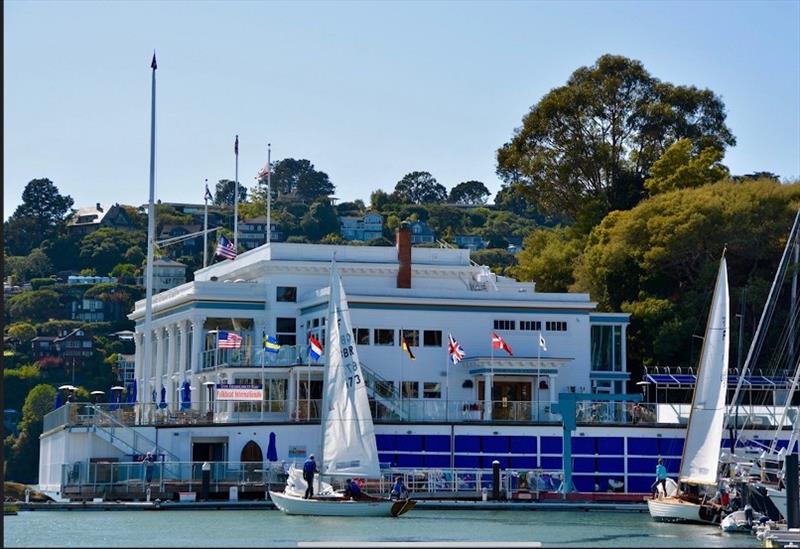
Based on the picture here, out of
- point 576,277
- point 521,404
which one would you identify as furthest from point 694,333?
point 521,404

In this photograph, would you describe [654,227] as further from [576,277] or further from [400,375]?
[400,375]

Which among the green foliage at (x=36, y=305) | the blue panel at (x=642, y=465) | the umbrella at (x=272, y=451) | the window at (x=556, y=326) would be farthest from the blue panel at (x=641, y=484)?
Answer: the green foliage at (x=36, y=305)

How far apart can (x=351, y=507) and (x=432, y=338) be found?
2108cm

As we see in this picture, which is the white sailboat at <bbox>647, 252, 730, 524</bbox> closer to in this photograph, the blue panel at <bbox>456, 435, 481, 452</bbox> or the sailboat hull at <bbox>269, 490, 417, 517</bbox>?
the sailboat hull at <bbox>269, 490, 417, 517</bbox>

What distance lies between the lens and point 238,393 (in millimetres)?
66188

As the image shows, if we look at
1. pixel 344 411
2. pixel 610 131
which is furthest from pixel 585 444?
pixel 610 131

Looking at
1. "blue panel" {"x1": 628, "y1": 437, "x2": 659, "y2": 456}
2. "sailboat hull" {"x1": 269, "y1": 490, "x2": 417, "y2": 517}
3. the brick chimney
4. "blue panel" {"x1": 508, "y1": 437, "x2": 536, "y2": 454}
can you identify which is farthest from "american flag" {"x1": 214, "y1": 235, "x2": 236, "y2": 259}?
"sailboat hull" {"x1": 269, "y1": 490, "x2": 417, "y2": 517}

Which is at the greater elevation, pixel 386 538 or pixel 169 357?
pixel 169 357

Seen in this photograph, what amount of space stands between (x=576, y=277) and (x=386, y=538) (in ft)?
164

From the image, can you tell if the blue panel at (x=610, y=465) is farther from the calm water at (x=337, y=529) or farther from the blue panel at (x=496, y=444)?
the calm water at (x=337, y=529)

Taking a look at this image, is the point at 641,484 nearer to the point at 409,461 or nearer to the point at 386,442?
the point at 409,461

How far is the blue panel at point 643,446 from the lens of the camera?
66.5 metres

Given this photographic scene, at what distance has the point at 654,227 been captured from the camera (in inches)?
3295

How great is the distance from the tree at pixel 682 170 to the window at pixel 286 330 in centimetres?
2723
